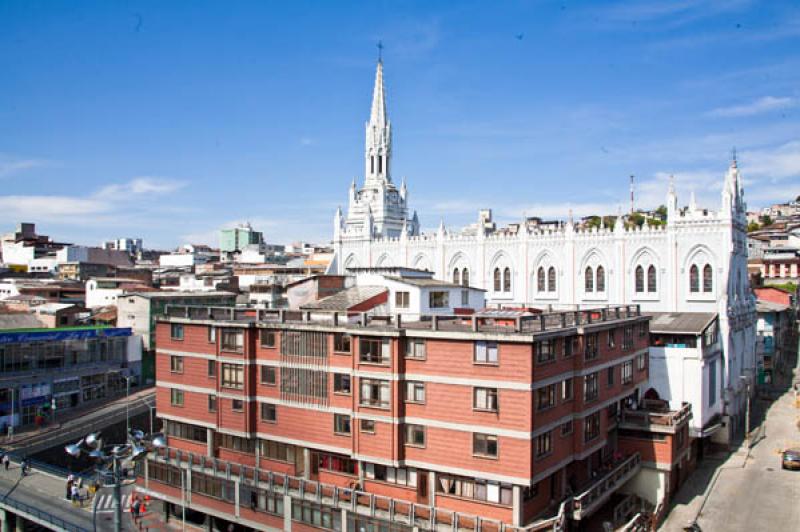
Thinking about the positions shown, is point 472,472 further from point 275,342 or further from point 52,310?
point 52,310

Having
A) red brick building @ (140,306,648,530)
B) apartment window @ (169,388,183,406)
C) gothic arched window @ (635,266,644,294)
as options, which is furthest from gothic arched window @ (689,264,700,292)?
apartment window @ (169,388,183,406)

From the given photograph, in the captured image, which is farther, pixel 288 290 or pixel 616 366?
pixel 288 290

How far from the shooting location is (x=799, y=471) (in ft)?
154

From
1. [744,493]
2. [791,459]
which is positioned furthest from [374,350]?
[791,459]

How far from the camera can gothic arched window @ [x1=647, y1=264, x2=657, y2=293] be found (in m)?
62.4

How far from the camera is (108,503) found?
43.0m

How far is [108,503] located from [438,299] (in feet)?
84.5

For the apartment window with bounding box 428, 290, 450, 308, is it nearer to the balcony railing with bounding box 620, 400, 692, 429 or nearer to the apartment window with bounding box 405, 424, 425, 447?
the balcony railing with bounding box 620, 400, 692, 429

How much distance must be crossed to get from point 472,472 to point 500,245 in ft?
154

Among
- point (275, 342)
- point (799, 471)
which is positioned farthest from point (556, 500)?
point (799, 471)

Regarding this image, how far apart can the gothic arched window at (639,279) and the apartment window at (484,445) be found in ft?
130

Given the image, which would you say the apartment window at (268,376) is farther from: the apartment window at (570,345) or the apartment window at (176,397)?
the apartment window at (570,345)

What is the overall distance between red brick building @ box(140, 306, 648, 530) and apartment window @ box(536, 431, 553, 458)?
0.10 meters

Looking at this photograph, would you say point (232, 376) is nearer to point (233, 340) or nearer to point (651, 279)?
point (233, 340)
